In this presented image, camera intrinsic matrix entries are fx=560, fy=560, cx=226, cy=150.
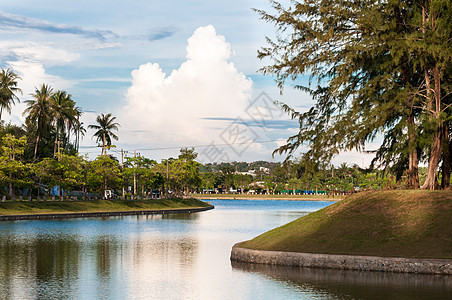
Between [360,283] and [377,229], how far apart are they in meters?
6.16

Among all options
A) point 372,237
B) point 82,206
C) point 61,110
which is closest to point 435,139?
point 372,237

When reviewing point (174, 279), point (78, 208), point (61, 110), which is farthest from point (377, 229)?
point (61, 110)

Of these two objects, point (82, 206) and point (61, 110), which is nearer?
point (82, 206)

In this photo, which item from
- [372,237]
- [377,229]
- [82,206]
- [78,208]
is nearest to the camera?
[372,237]

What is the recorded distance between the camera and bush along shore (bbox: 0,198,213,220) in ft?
228

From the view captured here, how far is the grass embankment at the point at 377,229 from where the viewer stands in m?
24.3

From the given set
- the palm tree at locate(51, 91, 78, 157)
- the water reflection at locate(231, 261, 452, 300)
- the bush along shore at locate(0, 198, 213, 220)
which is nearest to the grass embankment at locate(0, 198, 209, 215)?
the bush along shore at locate(0, 198, 213, 220)

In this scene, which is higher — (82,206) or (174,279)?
(82,206)

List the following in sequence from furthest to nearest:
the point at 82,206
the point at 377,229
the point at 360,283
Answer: the point at 82,206 → the point at 377,229 → the point at 360,283

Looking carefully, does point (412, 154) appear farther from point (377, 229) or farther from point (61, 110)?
point (61, 110)

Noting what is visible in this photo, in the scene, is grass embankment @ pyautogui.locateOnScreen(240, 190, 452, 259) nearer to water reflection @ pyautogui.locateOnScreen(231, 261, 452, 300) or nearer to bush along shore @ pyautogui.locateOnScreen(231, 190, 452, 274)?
bush along shore @ pyautogui.locateOnScreen(231, 190, 452, 274)

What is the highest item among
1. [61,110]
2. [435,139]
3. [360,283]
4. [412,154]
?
[61,110]

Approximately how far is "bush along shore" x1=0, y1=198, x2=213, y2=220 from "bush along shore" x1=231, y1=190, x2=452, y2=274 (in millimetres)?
46127

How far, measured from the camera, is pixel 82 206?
81.6m
